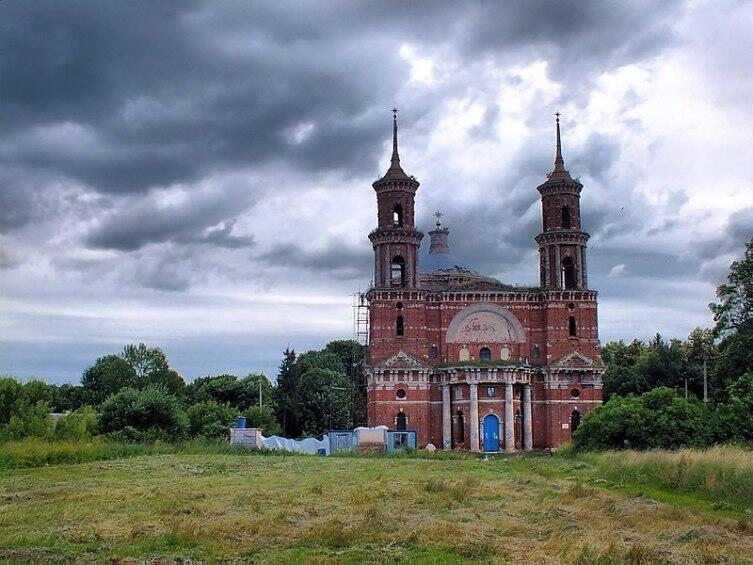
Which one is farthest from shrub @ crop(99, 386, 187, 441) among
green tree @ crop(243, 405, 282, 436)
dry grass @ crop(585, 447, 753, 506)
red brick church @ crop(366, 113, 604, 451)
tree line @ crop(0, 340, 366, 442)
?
dry grass @ crop(585, 447, 753, 506)

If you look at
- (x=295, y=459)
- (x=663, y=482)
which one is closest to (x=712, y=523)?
(x=663, y=482)

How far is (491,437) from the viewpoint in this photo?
6384 centimetres

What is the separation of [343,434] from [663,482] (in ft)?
100

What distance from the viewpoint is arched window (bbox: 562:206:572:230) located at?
68.3m

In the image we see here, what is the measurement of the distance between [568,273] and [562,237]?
310 centimetres

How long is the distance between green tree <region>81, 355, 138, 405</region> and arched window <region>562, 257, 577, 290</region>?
145ft

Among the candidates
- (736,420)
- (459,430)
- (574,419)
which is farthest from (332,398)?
(736,420)

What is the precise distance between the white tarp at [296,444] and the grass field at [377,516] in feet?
66.6

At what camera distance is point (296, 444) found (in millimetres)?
56250

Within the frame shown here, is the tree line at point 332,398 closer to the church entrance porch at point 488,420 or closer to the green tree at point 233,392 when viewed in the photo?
the green tree at point 233,392

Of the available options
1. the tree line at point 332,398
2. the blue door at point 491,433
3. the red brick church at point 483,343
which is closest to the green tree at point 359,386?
the tree line at point 332,398

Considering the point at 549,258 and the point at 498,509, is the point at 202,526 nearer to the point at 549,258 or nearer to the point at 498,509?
the point at 498,509

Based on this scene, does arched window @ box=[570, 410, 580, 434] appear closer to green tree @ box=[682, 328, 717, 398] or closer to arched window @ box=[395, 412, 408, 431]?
arched window @ box=[395, 412, 408, 431]

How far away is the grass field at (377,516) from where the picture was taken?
58.2 ft
